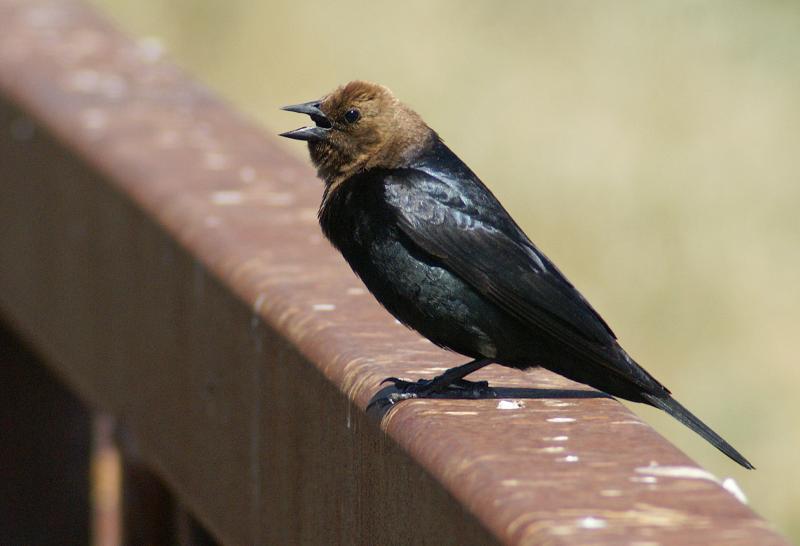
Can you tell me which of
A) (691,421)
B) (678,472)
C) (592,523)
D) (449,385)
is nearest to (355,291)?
(449,385)

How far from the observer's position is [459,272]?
3844mm

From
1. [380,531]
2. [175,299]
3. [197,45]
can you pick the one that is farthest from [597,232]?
[380,531]

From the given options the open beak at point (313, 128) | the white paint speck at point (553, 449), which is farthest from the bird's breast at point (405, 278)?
the white paint speck at point (553, 449)

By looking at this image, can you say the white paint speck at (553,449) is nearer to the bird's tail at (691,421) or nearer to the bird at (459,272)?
the bird at (459,272)

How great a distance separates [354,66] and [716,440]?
9131 millimetres

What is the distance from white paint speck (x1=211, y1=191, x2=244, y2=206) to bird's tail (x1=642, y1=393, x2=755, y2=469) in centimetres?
140

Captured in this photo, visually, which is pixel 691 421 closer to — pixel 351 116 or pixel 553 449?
pixel 553 449

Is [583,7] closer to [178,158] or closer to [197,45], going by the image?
[197,45]

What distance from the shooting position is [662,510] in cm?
253

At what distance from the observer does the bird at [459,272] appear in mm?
3666

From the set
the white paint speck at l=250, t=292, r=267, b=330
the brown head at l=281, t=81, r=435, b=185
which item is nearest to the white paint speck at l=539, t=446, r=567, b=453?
the white paint speck at l=250, t=292, r=267, b=330

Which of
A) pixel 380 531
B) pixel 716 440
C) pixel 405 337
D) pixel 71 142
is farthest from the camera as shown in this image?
pixel 71 142

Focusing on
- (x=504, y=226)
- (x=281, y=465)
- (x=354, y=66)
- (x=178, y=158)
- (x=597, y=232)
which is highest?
(x=354, y=66)

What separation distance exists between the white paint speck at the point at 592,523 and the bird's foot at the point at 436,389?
2.43ft
